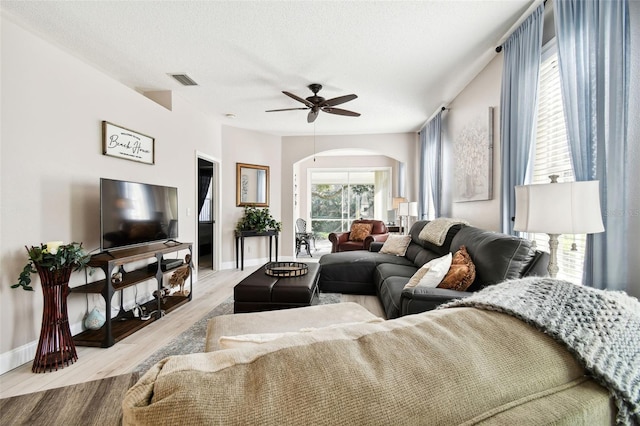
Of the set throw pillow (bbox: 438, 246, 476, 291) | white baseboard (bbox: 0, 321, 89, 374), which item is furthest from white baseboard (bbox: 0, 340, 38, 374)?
throw pillow (bbox: 438, 246, 476, 291)

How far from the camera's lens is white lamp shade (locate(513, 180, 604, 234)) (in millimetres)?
1322

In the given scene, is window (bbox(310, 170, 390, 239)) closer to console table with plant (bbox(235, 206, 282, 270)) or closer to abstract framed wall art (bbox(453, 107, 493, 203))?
console table with plant (bbox(235, 206, 282, 270))

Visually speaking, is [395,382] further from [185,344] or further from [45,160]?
[45,160]

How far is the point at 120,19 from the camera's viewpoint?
2.41m

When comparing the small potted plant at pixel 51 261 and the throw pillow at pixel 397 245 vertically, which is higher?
the small potted plant at pixel 51 261

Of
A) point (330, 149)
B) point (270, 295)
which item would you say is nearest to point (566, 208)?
point (270, 295)

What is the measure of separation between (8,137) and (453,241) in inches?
151

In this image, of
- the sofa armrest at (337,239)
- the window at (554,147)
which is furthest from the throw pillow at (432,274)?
the sofa armrest at (337,239)

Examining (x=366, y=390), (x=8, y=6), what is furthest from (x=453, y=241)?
(x=8, y=6)

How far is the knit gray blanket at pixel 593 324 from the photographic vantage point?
19.7 inches

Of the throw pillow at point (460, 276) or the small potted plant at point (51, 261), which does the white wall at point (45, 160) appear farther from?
the throw pillow at point (460, 276)

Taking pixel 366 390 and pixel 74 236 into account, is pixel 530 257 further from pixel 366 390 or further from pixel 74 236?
pixel 74 236

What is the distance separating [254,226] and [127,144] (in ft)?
9.45

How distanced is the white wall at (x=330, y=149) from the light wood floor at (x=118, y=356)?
9.98 feet
